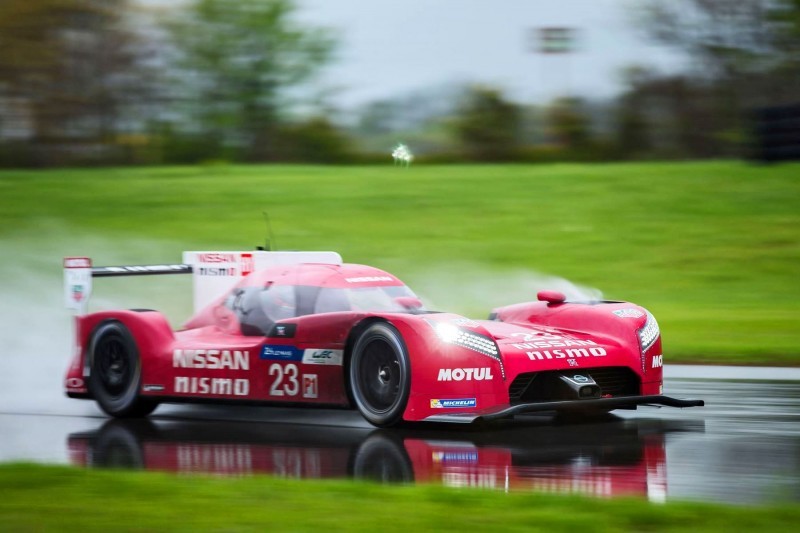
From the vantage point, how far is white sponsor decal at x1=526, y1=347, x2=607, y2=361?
27.0ft

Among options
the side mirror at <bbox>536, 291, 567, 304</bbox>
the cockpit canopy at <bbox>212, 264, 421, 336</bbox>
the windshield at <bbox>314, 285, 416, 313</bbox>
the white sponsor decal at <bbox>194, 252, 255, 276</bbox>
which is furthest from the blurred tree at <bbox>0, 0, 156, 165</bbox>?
the side mirror at <bbox>536, 291, 567, 304</bbox>

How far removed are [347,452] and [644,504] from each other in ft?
8.10

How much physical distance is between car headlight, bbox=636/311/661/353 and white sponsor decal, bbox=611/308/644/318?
8 centimetres

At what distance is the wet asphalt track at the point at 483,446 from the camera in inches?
248

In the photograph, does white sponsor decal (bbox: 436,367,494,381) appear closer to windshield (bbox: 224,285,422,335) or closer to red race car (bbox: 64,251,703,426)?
red race car (bbox: 64,251,703,426)

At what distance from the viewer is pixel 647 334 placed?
29.5 ft

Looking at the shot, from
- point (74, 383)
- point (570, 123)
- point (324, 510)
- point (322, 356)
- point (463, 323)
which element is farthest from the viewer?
point (570, 123)

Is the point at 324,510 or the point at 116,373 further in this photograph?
the point at 116,373

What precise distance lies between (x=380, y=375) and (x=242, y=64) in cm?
3595

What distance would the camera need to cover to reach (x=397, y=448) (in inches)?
297

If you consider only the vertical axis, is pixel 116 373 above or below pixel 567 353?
below

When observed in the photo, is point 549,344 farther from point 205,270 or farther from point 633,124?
point 633,124

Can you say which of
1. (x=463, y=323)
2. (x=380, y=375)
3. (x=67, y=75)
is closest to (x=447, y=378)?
(x=463, y=323)

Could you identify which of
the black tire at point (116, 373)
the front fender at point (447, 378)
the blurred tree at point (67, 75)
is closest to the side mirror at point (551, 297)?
the front fender at point (447, 378)
